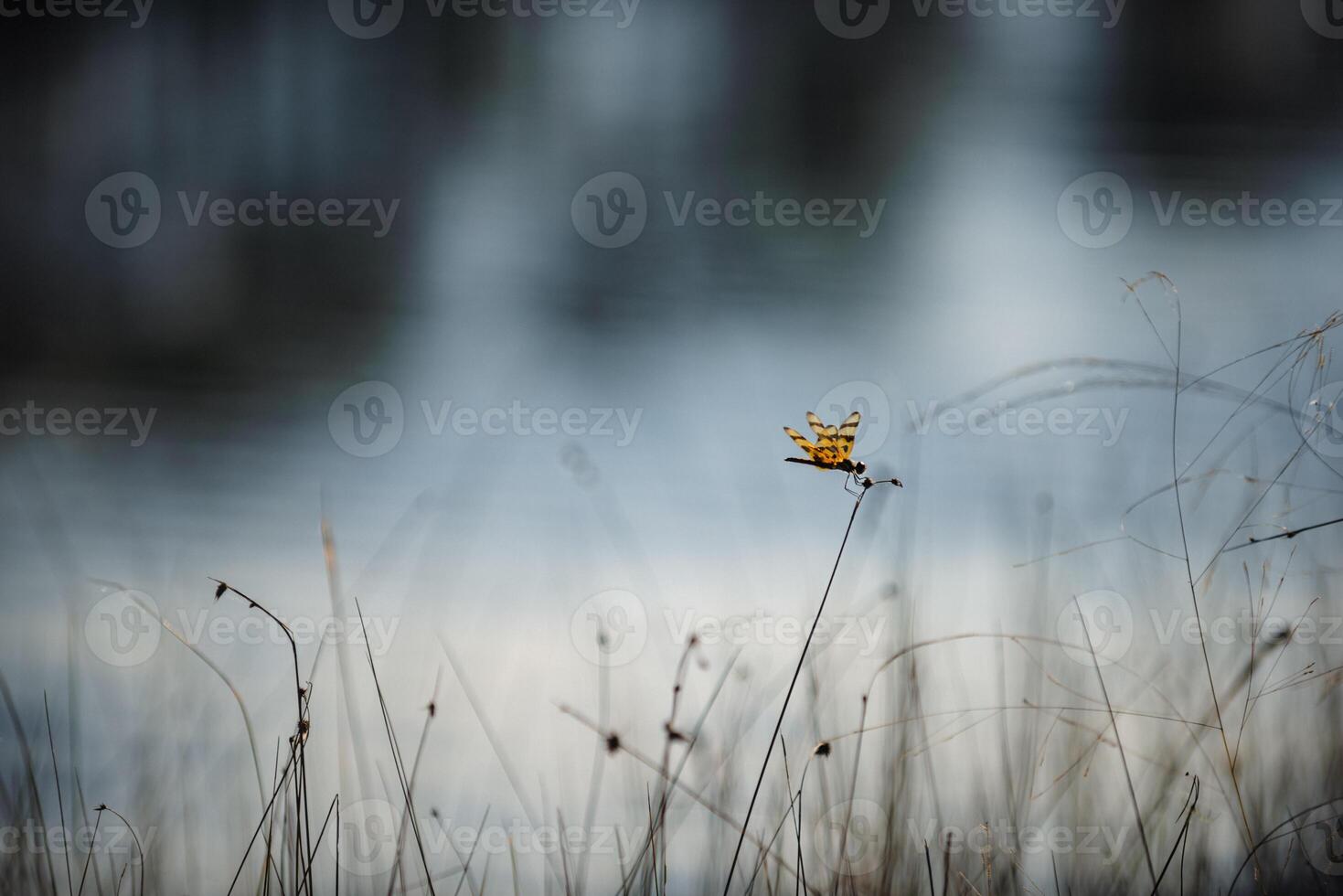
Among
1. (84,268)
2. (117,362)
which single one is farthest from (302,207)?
(84,268)

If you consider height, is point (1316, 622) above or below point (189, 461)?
below

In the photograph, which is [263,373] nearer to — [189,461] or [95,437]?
[189,461]

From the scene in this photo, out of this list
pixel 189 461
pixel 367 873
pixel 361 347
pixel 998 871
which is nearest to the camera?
pixel 998 871

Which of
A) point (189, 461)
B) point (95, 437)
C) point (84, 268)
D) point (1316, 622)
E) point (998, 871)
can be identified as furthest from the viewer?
point (84, 268)

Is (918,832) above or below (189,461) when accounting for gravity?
below

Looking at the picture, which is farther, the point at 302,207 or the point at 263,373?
the point at 263,373

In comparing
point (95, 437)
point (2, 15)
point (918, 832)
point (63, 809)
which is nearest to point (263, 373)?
point (95, 437)

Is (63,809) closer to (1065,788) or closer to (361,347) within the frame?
(1065,788)

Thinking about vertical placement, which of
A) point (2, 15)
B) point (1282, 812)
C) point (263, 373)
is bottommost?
point (1282, 812)

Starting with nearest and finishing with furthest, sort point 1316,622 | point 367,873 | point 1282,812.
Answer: point 367,873 < point 1282,812 < point 1316,622
